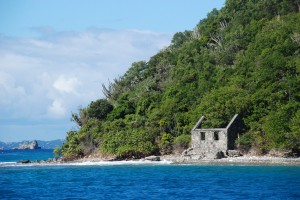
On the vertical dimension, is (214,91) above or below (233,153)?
above

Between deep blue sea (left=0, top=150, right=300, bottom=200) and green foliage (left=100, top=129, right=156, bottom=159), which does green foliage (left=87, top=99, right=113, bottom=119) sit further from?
deep blue sea (left=0, top=150, right=300, bottom=200)

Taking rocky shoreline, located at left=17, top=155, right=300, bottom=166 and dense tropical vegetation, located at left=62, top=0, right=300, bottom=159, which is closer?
rocky shoreline, located at left=17, top=155, right=300, bottom=166

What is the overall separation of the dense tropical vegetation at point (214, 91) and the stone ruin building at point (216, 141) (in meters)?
0.95

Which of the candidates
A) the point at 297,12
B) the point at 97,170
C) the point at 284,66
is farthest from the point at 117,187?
the point at 297,12

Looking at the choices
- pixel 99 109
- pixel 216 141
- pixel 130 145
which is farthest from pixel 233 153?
pixel 99 109

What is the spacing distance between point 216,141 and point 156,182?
15419 millimetres

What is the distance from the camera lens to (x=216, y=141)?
170 ft

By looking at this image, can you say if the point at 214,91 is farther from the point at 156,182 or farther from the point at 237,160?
the point at 156,182

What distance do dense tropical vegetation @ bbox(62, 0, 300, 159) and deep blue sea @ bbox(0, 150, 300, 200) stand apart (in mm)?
6824

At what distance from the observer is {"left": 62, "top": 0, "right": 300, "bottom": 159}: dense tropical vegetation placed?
52.2 metres

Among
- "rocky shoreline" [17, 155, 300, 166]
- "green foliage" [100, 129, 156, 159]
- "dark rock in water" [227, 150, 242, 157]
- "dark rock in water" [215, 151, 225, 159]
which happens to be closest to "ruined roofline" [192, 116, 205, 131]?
"rocky shoreline" [17, 155, 300, 166]

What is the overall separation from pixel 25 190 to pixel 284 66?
28.9 m

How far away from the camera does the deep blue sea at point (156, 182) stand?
1244 inches

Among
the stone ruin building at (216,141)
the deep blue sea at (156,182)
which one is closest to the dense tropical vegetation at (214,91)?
the stone ruin building at (216,141)
